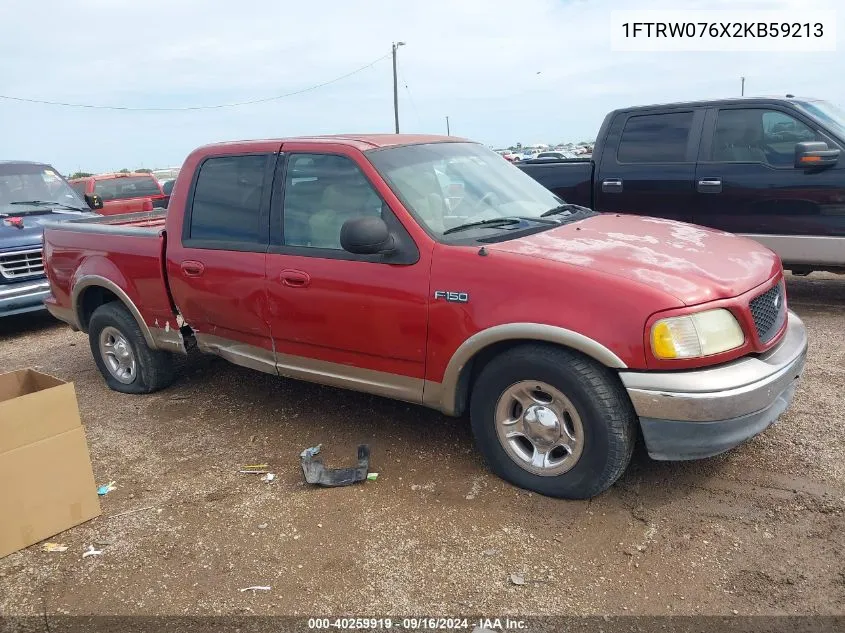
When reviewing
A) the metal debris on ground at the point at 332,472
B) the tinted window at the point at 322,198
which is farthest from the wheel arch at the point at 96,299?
the metal debris on ground at the point at 332,472

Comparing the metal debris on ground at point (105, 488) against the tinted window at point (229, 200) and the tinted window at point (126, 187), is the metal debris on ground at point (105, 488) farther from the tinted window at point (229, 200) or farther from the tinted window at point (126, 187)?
the tinted window at point (126, 187)

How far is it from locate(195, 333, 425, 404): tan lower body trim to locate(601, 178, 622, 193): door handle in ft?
14.1

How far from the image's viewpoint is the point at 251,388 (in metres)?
5.39

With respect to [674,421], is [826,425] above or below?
below

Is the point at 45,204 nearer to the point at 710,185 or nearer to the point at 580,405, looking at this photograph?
the point at 710,185

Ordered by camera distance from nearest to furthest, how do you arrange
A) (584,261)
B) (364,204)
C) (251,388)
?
(584,261) < (364,204) < (251,388)

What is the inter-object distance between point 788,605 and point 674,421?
31.6 inches

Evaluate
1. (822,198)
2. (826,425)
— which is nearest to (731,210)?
(822,198)

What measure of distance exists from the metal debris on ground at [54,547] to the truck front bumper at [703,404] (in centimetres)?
274

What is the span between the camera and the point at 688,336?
3008 mm

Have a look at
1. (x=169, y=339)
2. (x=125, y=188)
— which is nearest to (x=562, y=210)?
(x=169, y=339)

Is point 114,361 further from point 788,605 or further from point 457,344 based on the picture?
point 788,605

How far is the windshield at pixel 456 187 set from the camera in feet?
12.5

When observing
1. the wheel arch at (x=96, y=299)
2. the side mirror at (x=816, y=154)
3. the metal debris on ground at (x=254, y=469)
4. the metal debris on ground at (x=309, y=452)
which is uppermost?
the side mirror at (x=816, y=154)
